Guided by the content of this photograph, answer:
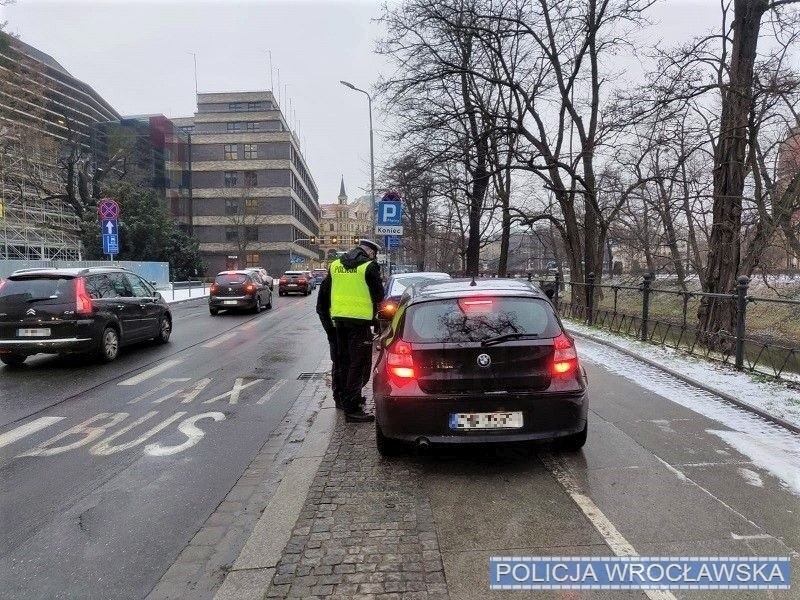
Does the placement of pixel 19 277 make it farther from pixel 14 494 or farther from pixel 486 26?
pixel 486 26

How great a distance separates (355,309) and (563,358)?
7.79ft

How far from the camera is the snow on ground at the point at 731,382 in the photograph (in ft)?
20.1

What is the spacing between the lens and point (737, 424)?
5668 mm

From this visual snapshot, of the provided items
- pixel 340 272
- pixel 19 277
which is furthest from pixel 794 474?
pixel 19 277

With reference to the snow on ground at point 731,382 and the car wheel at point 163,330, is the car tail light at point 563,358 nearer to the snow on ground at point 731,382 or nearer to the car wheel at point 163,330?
the snow on ground at point 731,382

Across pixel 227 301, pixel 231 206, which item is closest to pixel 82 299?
pixel 227 301

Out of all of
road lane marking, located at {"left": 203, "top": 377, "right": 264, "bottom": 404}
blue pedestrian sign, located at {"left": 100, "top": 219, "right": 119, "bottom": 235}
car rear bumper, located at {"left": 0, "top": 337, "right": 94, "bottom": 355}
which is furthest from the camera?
blue pedestrian sign, located at {"left": 100, "top": 219, "right": 119, "bottom": 235}

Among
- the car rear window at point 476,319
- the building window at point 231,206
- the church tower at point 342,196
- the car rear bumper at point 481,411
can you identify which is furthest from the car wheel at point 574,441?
the church tower at point 342,196

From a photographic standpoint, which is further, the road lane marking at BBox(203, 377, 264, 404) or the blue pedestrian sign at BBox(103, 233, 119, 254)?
the blue pedestrian sign at BBox(103, 233, 119, 254)

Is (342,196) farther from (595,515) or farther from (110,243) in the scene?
(595,515)

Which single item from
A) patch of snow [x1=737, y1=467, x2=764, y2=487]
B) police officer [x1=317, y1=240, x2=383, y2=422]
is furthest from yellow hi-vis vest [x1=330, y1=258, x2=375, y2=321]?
patch of snow [x1=737, y1=467, x2=764, y2=487]

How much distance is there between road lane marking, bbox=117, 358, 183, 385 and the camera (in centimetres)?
815

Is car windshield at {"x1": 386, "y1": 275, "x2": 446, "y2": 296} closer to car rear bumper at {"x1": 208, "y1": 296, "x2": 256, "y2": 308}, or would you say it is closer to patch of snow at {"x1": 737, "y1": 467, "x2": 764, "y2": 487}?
patch of snow at {"x1": 737, "y1": 467, "x2": 764, "y2": 487}

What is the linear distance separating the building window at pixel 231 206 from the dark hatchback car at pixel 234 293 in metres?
54.6
